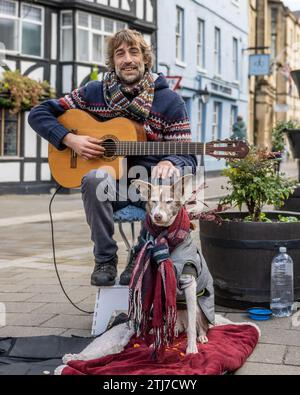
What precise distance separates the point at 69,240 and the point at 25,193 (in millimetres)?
9171

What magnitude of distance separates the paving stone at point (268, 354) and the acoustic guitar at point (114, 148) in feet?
3.77

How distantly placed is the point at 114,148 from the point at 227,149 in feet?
2.54

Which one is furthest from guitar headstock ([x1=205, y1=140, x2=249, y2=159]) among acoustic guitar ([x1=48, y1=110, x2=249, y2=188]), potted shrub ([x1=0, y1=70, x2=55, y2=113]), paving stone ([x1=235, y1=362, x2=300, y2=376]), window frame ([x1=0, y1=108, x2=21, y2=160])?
window frame ([x1=0, y1=108, x2=21, y2=160])

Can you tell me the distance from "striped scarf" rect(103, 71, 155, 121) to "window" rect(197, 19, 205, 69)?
2042 cm

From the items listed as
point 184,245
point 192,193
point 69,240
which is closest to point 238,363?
point 184,245

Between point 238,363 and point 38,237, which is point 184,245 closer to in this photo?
point 238,363

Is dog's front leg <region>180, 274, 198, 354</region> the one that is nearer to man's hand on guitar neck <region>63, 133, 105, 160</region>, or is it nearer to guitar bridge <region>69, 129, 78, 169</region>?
man's hand on guitar neck <region>63, 133, 105, 160</region>

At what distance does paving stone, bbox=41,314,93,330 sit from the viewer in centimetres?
→ 410

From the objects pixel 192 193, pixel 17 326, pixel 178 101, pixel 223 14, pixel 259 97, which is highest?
pixel 223 14

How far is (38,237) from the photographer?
28.5ft

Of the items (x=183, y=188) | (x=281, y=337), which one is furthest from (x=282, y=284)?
(x=183, y=188)

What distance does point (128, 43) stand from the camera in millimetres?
4078

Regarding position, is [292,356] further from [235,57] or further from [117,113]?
[235,57]

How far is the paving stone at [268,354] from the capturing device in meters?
3.36
